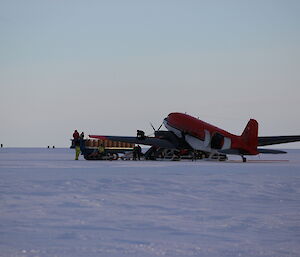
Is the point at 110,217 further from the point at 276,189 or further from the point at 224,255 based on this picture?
the point at 276,189

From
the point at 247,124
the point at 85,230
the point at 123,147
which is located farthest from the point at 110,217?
the point at 123,147

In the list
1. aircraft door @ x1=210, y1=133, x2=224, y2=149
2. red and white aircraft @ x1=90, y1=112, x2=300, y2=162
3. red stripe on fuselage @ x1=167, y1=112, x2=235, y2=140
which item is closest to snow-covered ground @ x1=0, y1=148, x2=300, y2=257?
red and white aircraft @ x1=90, y1=112, x2=300, y2=162

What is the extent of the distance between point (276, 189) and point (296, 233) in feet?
32.8

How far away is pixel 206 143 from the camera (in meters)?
52.1

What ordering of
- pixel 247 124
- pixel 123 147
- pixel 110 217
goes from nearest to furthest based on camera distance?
pixel 110 217 < pixel 247 124 < pixel 123 147

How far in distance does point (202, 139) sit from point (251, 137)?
14.5 feet

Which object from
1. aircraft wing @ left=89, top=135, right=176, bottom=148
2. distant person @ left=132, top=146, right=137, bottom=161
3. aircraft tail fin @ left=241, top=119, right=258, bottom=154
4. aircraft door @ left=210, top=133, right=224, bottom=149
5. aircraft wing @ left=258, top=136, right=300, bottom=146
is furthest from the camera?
distant person @ left=132, top=146, right=137, bottom=161

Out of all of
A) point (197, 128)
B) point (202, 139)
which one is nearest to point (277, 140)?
point (202, 139)

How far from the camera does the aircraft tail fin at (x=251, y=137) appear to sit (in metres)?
50.0

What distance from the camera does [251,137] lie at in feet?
165

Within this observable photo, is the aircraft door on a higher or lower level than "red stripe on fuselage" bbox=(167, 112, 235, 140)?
lower

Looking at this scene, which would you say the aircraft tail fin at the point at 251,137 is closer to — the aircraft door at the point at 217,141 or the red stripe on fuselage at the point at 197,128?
the red stripe on fuselage at the point at 197,128

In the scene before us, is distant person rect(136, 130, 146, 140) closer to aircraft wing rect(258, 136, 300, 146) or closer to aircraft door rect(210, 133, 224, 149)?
aircraft door rect(210, 133, 224, 149)

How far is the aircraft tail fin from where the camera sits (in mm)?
49978
